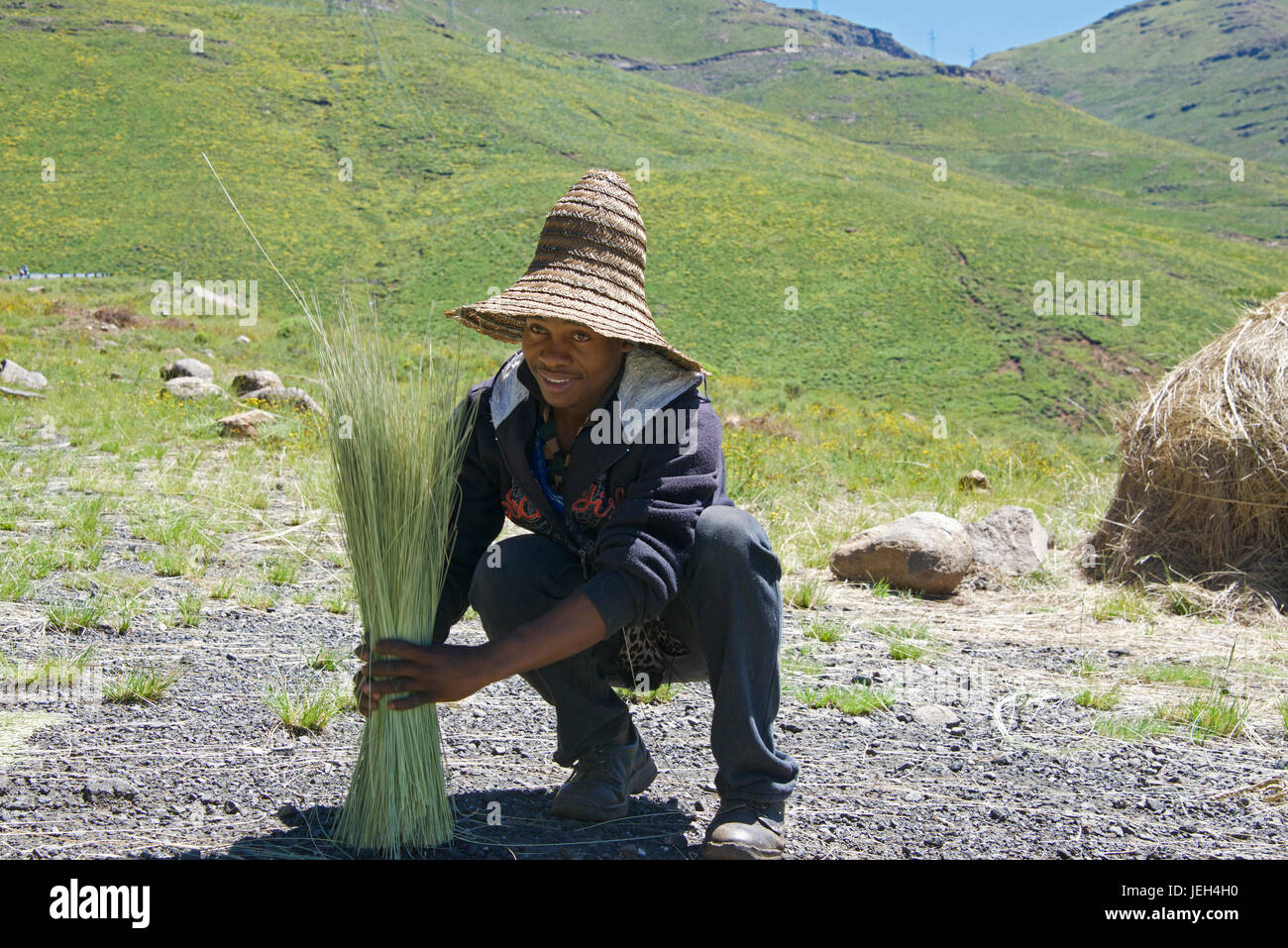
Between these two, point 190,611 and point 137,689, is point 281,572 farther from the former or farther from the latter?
point 137,689

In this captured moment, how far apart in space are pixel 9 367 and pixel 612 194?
8364 mm

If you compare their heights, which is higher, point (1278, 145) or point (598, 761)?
point (1278, 145)

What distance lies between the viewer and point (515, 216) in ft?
96.0

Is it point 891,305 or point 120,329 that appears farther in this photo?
point 891,305

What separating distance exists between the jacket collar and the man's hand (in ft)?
1.78

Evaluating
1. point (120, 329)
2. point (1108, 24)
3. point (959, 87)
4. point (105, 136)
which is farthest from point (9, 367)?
point (1108, 24)

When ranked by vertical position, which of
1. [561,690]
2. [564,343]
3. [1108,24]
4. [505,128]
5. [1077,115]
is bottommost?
[561,690]

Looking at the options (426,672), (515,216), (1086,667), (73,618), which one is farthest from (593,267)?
(515,216)

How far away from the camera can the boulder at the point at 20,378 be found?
27.7 ft

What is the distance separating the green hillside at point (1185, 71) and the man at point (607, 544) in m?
111

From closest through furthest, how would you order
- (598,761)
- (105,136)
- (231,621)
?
(598,761) → (231,621) → (105,136)

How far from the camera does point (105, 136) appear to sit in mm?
30938

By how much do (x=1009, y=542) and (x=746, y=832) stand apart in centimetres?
343

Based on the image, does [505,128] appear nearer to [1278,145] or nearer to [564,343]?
[564,343]
